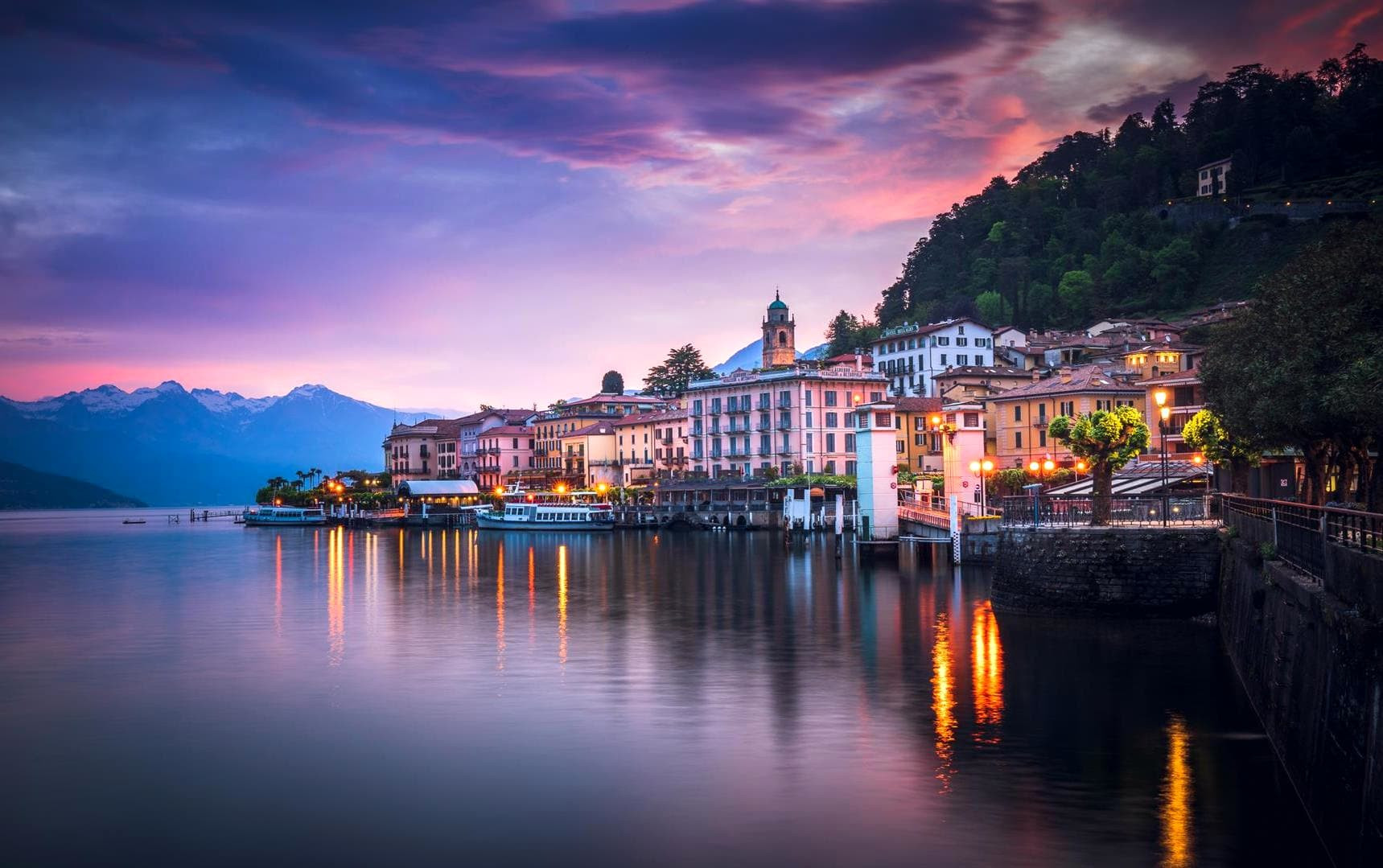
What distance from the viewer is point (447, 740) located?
2658 centimetres

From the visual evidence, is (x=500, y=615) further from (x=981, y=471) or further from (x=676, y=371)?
(x=676, y=371)

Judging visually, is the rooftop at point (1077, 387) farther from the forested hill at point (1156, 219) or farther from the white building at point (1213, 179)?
the white building at point (1213, 179)

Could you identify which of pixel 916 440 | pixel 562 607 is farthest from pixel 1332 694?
pixel 916 440

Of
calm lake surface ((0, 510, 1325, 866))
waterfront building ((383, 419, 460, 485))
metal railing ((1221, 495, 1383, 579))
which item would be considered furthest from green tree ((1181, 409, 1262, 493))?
waterfront building ((383, 419, 460, 485))

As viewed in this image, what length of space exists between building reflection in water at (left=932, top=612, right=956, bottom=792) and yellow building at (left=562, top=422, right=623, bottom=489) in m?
109

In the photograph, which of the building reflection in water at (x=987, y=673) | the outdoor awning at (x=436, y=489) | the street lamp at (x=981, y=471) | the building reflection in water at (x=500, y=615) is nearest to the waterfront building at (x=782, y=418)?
the building reflection in water at (x=500, y=615)

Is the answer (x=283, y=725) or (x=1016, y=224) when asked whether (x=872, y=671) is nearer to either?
(x=283, y=725)

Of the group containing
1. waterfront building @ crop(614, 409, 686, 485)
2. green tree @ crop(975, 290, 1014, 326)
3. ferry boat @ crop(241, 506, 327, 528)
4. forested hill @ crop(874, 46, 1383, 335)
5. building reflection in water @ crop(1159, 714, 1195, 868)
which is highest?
forested hill @ crop(874, 46, 1383, 335)

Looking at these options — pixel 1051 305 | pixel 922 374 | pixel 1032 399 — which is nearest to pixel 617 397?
pixel 922 374

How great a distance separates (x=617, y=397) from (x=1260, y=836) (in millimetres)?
148568

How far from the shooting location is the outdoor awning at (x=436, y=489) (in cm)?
15938

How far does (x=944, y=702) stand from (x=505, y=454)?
14705cm

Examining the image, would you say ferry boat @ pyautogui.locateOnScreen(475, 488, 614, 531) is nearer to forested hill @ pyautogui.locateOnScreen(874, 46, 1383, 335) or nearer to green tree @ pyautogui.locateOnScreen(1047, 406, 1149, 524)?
forested hill @ pyautogui.locateOnScreen(874, 46, 1383, 335)

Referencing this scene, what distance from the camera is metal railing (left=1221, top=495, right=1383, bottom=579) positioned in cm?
1700
